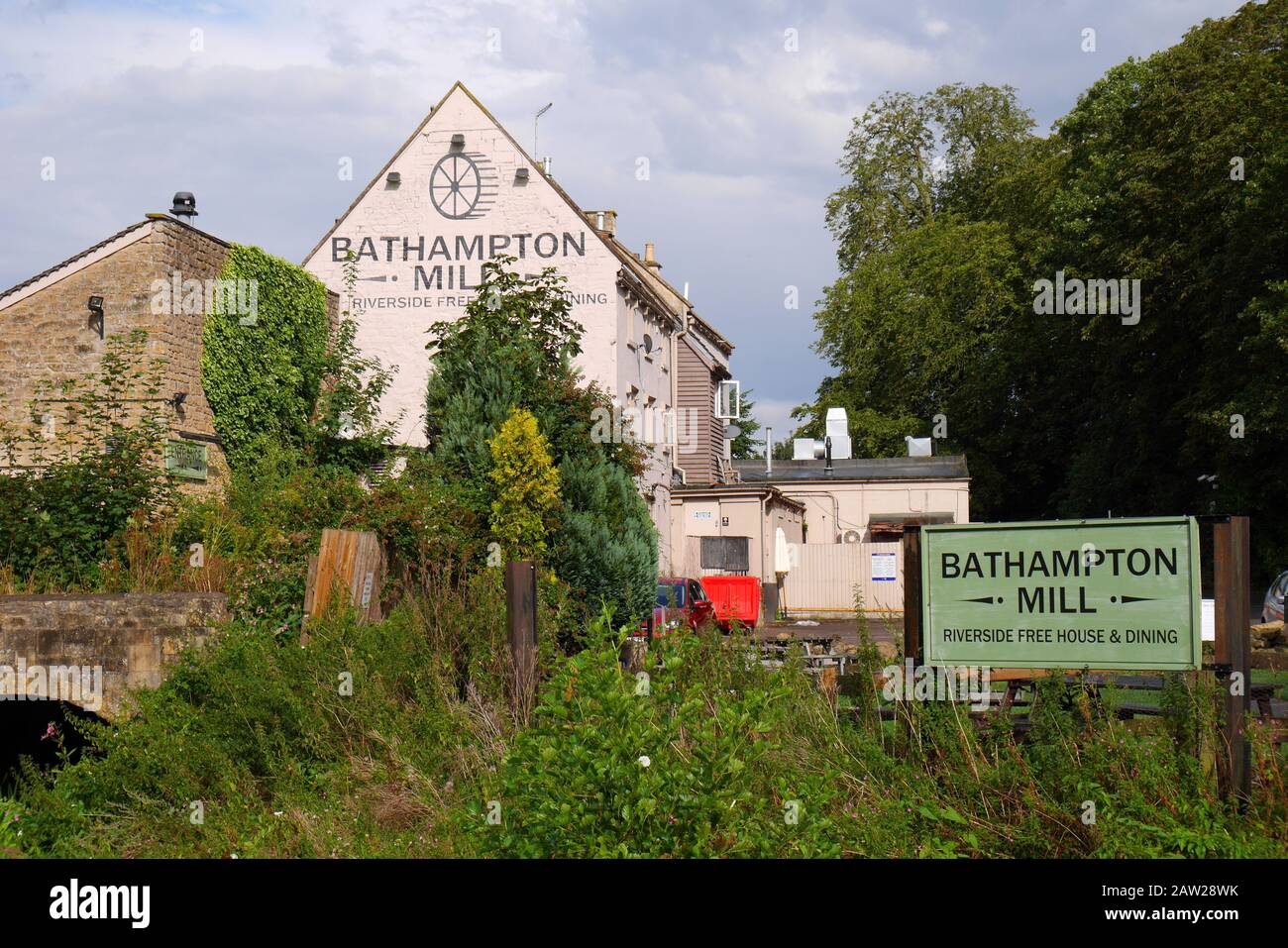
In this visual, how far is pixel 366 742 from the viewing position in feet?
30.4

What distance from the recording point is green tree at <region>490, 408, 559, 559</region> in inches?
695

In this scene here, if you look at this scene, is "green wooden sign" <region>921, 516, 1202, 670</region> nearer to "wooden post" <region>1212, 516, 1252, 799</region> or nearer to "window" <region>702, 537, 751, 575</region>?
"wooden post" <region>1212, 516, 1252, 799</region>

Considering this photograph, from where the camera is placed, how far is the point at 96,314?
22.7 metres

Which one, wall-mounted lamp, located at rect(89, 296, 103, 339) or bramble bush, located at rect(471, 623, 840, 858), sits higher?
wall-mounted lamp, located at rect(89, 296, 103, 339)

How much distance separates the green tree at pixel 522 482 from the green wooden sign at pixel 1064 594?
31.3 ft

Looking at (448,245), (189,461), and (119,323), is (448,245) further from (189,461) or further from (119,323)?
(189,461)

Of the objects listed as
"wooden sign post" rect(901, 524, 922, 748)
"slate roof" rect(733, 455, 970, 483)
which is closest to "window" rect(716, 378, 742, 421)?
"slate roof" rect(733, 455, 970, 483)

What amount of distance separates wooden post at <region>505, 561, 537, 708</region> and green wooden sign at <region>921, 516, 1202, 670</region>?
2726 mm

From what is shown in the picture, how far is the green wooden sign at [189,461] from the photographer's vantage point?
2147 cm

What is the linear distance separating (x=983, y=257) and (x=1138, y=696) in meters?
44.7

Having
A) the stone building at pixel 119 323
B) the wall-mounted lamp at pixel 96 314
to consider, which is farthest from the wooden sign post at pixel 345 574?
the wall-mounted lamp at pixel 96 314

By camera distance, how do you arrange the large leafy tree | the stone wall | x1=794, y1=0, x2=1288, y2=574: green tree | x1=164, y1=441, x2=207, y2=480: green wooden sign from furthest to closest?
x1=794, y1=0, x2=1288, y2=574: green tree
x1=164, y1=441, x2=207, y2=480: green wooden sign
the large leafy tree
the stone wall

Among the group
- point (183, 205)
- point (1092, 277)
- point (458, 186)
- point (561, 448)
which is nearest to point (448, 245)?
point (458, 186)

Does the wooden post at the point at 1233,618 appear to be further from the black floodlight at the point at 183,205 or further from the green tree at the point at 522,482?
the black floodlight at the point at 183,205
